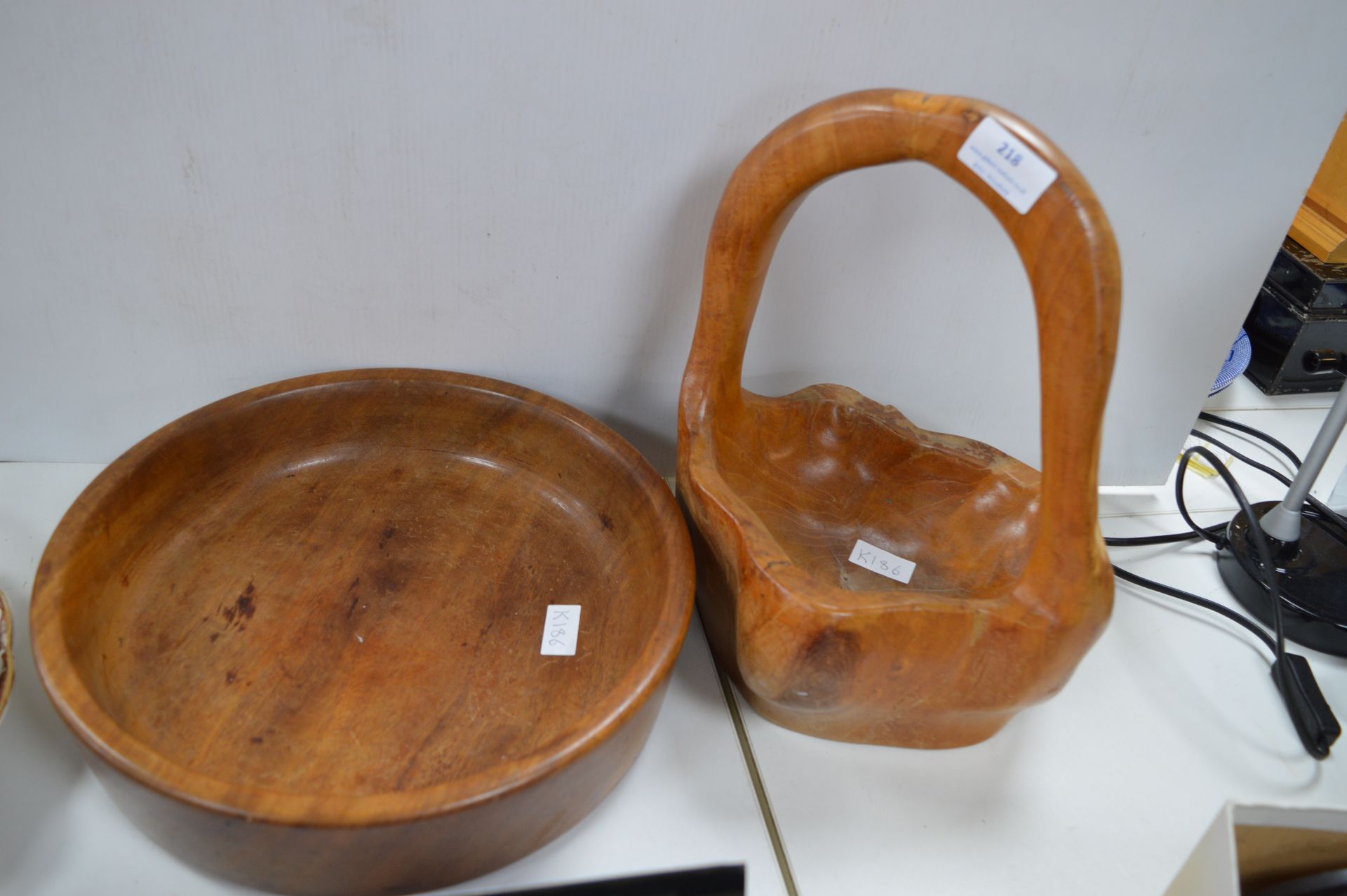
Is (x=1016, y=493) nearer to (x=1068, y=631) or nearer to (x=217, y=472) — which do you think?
(x=1068, y=631)

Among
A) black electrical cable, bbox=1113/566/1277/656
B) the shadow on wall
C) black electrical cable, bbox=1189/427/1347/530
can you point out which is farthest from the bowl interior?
black electrical cable, bbox=1189/427/1347/530

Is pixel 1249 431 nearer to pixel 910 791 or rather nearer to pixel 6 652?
pixel 910 791

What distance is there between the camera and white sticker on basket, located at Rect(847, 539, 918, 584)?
73 cm

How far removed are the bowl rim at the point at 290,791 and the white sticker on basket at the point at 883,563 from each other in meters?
0.16

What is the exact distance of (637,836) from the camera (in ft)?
1.98

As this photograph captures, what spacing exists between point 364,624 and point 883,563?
0.38 m

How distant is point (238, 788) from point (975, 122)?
512 mm

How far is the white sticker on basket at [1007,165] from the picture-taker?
500 millimetres

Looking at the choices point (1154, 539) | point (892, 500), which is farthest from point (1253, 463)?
point (892, 500)

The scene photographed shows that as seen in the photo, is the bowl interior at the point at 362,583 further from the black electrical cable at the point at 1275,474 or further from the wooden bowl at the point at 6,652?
the black electrical cable at the point at 1275,474

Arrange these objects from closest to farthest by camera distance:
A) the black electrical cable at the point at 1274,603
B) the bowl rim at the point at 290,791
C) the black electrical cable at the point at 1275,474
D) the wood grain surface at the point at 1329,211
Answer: the bowl rim at the point at 290,791 → the black electrical cable at the point at 1274,603 → the black electrical cable at the point at 1275,474 → the wood grain surface at the point at 1329,211

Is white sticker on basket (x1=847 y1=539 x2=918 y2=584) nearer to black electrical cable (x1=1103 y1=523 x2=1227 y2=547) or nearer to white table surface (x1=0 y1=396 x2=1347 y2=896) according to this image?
white table surface (x1=0 y1=396 x2=1347 y2=896)

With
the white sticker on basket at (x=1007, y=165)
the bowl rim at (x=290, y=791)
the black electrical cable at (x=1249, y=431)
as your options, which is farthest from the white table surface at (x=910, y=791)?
the white sticker on basket at (x=1007, y=165)

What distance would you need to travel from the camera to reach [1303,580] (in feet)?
2.61
